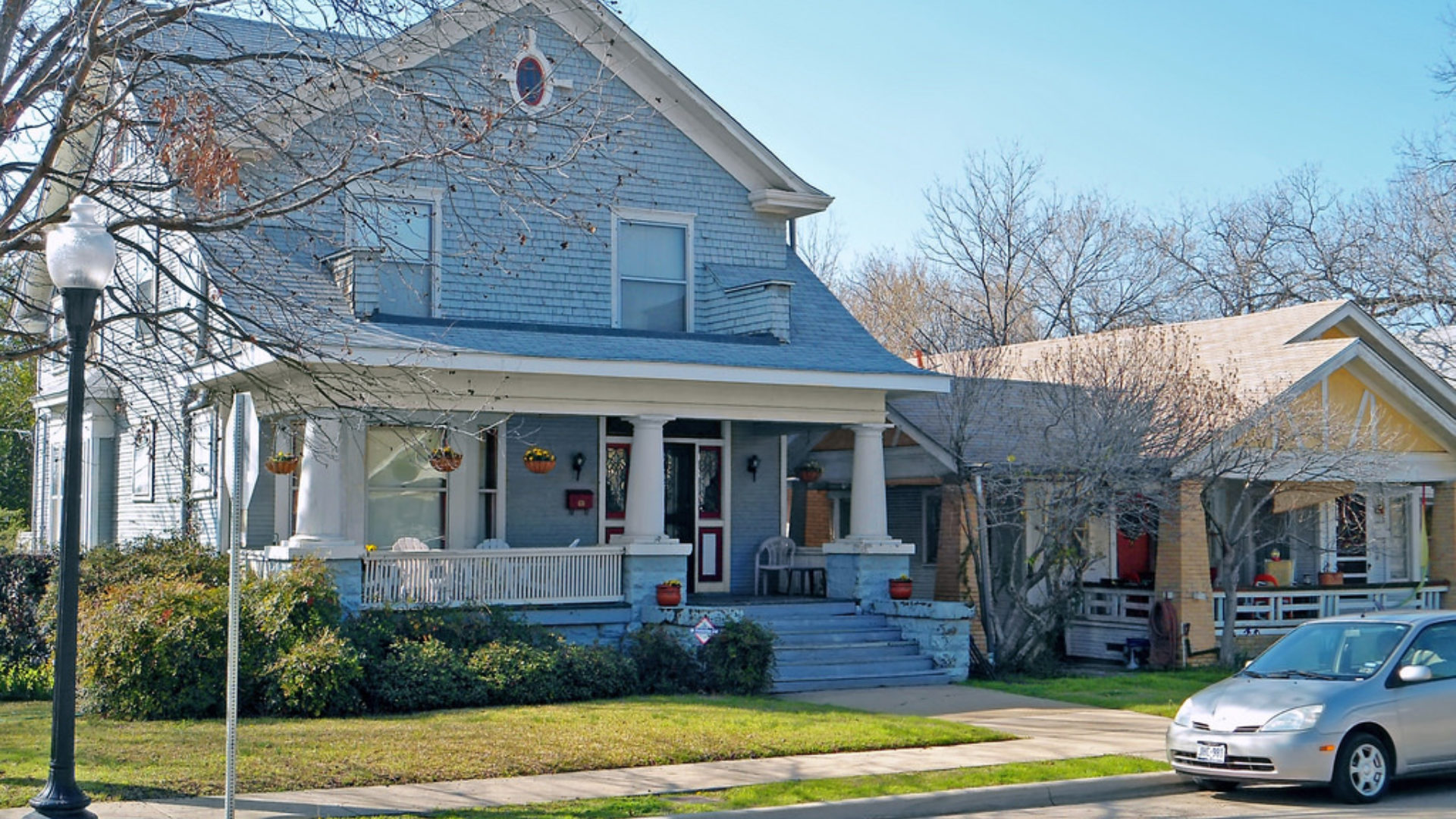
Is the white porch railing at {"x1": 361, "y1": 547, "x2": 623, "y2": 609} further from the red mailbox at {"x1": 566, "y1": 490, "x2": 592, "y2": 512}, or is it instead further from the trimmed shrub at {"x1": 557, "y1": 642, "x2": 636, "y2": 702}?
the red mailbox at {"x1": 566, "y1": 490, "x2": 592, "y2": 512}

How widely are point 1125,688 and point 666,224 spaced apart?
869 cm

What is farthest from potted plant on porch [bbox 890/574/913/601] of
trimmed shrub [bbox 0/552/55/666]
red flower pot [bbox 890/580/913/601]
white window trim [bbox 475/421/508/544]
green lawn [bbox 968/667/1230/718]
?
trimmed shrub [bbox 0/552/55/666]

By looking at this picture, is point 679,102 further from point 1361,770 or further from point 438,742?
point 1361,770

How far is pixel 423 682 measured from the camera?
51.1 feet

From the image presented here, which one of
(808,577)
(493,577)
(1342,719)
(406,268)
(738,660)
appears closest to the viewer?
(1342,719)

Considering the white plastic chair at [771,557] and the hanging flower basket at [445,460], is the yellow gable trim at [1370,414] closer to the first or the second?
the white plastic chair at [771,557]

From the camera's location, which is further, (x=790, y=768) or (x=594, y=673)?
(x=594, y=673)

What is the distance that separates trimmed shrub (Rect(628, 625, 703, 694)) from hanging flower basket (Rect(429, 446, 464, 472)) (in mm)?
3020

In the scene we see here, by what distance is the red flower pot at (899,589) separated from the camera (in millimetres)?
20109

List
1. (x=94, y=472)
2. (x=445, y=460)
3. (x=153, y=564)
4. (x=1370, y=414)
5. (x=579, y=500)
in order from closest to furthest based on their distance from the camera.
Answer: (x=445, y=460) → (x=153, y=564) → (x=579, y=500) → (x=1370, y=414) → (x=94, y=472)

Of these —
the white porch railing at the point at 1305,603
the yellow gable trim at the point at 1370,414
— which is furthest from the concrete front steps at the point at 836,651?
the yellow gable trim at the point at 1370,414

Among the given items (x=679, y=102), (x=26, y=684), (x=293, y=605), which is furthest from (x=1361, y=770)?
(x=26, y=684)

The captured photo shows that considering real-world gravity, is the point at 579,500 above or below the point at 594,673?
above

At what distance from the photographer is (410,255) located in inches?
766
